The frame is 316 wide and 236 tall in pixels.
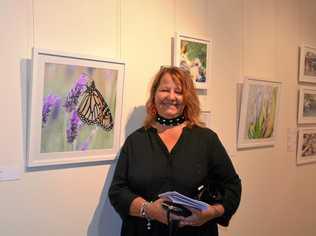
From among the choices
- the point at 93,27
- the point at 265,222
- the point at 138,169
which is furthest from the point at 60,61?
the point at 265,222

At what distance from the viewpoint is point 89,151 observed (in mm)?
1797

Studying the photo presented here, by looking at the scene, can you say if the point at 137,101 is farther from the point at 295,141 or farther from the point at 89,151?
the point at 295,141

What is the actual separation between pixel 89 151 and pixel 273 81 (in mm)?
1504

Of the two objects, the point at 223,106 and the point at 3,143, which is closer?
the point at 3,143

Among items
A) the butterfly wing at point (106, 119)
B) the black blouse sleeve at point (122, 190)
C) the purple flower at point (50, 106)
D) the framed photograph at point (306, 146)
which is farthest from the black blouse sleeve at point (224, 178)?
the framed photograph at point (306, 146)

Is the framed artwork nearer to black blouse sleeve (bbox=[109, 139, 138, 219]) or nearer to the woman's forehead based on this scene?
the woman's forehead

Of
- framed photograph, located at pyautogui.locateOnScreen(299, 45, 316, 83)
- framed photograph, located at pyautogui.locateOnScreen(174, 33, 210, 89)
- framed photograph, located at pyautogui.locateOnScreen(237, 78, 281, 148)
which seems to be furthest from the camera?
framed photograph, located at pyautogui.locateOnScreen(299, 45, 316, 83)

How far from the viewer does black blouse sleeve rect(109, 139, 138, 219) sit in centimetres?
168

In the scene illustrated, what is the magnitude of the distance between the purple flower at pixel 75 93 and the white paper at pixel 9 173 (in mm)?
353

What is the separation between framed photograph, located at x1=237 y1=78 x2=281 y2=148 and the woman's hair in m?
0.74

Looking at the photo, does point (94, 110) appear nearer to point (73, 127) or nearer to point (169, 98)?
point (73, 127)

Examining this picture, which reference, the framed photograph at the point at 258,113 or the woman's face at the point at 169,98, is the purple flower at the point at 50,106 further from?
the framed photograph at the point at 258,113

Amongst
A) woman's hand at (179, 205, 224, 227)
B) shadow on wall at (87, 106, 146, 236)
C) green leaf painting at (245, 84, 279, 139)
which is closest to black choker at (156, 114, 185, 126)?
shadow on wall at (87, 106, 146, 236)

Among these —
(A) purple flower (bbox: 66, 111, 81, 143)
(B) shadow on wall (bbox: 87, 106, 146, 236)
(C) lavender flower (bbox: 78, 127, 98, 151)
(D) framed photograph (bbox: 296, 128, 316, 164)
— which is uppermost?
(A) purple flower (bbox: 66, 111, 81, 143)
